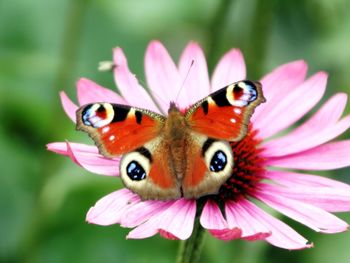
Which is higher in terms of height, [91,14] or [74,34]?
[91,14]

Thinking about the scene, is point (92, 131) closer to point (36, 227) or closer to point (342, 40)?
point (36, 227)

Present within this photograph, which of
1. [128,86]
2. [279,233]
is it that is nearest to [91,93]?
[128,86]

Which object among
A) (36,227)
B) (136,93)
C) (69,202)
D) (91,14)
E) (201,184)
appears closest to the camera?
(201,184)

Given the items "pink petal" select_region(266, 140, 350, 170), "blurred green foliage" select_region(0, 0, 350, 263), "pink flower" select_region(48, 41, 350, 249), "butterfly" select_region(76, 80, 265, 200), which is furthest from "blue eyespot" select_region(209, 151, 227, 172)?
"blurred green foliage" select_region(0, 0, 350, 263)

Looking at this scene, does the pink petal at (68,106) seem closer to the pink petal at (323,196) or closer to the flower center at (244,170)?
the flower center at (244,170)

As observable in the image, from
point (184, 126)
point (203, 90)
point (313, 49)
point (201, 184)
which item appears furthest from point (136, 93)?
point (313, 49)

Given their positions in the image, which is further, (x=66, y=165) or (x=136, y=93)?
(x=66, y=165)

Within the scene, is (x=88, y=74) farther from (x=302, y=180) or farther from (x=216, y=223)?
(x=216, y=223)
